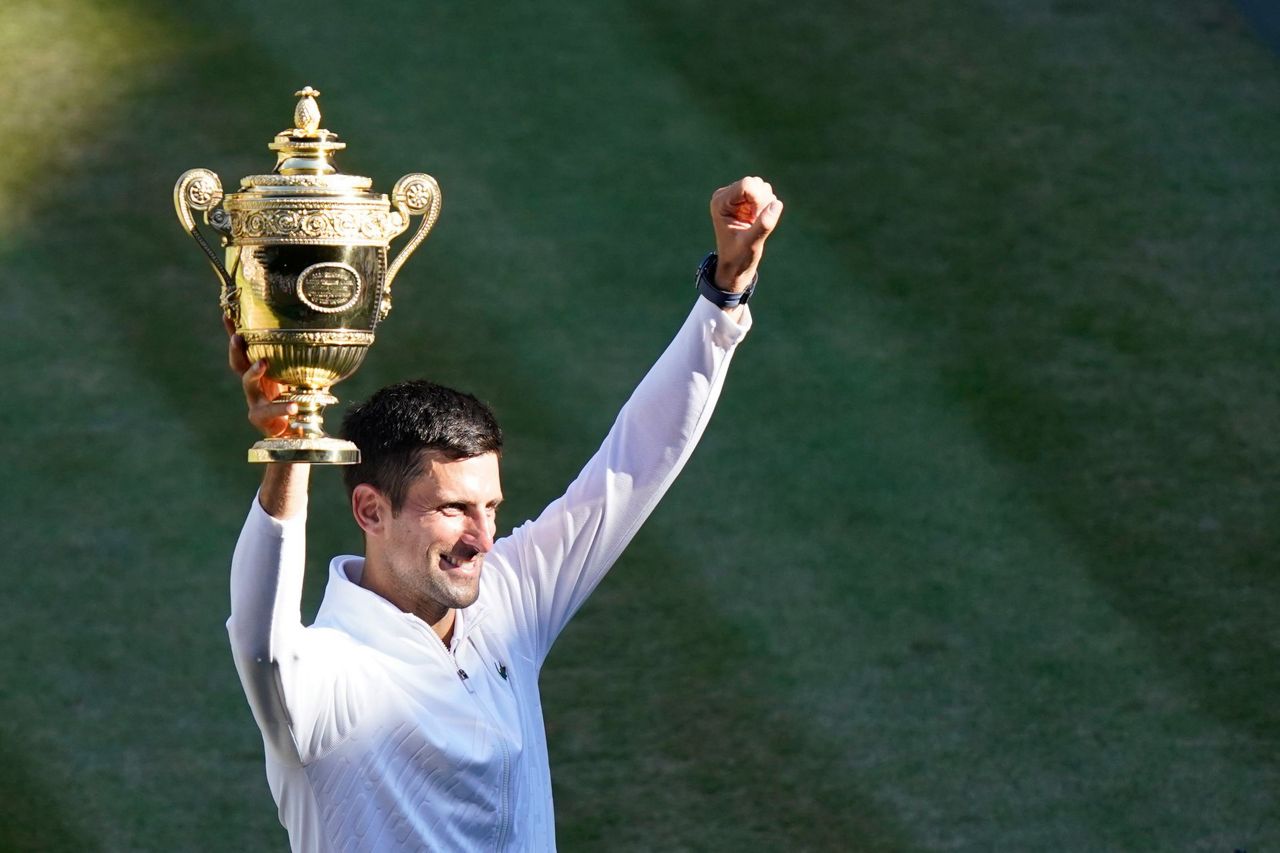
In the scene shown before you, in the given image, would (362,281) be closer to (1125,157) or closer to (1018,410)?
(1018,410)

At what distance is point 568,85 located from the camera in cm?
877

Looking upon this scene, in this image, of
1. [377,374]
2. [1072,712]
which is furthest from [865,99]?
[1072,712]

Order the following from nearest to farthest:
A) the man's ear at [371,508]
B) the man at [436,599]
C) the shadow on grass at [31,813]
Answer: the man at [436,599] < the man's ear at [371,508] < the shadow on grass at [31,813]

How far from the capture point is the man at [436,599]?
3584 mm

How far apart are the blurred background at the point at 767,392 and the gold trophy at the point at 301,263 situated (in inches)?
121

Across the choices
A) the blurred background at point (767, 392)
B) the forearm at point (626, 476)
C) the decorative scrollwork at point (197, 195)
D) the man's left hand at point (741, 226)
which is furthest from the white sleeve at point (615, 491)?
the blurred background at point (767, 392)

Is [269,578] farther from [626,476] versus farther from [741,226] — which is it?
[741,226]

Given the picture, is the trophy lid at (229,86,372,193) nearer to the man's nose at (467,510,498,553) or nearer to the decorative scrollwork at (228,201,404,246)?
the decorative scrollwork at (228,201,404,246)

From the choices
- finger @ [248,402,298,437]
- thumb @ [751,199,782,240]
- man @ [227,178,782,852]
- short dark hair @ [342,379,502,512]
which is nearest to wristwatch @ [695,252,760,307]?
man @ [227,178,782,852]

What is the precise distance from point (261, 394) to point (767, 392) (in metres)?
4.24

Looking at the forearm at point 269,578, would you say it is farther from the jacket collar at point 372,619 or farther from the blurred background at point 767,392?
the blurred background at point 767,392

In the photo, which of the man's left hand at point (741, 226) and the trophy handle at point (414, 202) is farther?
the man's left hand at point (741, 226)

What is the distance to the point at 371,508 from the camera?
4062 millimetres

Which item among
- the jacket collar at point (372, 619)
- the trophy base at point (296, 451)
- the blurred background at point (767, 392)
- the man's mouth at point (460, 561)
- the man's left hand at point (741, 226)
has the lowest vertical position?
the blurred background at point (767, 392)
